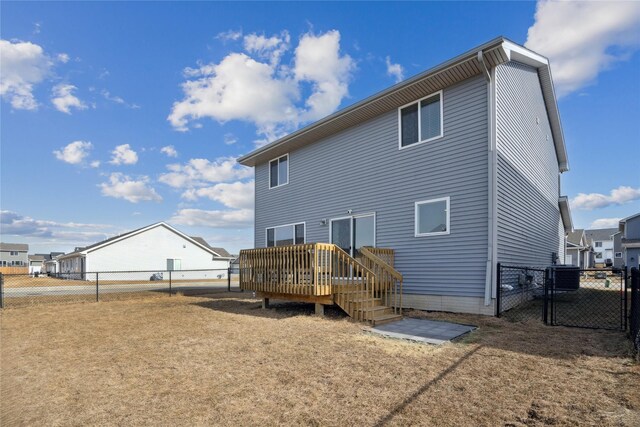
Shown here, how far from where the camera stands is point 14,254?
6781cm

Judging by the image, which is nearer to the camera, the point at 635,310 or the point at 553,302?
the point at 635,310

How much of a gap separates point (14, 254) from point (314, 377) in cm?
8809

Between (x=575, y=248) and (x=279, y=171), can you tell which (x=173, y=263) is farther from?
(x=575, y=248)

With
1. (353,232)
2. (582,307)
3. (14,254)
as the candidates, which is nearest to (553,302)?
(582,307)

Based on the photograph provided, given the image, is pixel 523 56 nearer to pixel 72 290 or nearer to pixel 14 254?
pixel 72 290

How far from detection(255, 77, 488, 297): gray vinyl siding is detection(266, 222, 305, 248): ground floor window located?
0.49m

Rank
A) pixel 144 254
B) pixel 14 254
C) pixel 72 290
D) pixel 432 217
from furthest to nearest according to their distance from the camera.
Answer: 1. pixel 14 254
2. pixel 144 254
3. pixel 72 290
4. pixel 432 217

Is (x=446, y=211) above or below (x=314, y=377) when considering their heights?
above

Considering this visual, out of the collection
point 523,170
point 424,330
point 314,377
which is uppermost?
point 523,170

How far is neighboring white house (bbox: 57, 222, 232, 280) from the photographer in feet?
98.9

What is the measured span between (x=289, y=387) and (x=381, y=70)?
12.0m

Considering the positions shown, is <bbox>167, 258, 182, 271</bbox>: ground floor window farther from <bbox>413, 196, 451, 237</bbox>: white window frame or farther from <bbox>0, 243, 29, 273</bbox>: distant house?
<bbox>0, 243, 29, 273</bbox>: distant house

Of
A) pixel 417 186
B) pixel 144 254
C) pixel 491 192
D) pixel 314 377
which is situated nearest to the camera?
pixel 314 377

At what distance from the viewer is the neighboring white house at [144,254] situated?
1187 inches
